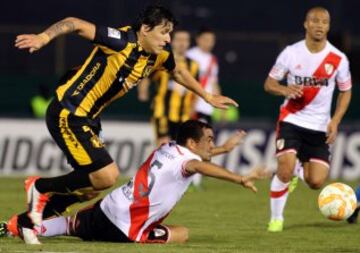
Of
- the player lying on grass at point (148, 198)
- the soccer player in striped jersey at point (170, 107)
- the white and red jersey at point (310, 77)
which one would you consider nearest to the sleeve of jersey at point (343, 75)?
the white and red jersey at point (310, 77)

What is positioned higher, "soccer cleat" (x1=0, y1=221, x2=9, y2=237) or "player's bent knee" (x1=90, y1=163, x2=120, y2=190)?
"player's bent knee" (x1=90, y1=163, x2=120, y2=190)

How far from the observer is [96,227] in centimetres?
1109

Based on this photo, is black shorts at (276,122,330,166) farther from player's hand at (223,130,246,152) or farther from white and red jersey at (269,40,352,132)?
player's hand at (223,130,246,152)

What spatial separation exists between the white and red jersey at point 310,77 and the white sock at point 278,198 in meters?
0.73

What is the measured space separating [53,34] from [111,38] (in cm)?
76

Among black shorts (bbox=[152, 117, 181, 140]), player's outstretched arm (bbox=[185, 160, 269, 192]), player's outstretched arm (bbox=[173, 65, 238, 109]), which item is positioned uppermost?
player's outstretched arm (bbox=[173, 65, 238, 109])

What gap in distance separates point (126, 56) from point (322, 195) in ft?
8.71

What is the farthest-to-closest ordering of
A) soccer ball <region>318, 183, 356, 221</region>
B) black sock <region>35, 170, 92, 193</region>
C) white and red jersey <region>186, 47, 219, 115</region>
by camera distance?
white and red jersey <region>186, 47, 219, 115</region> < soccer ball <region>318, 183, 356, 221</region> < black sock <region>35, 170, 92, 193</region>

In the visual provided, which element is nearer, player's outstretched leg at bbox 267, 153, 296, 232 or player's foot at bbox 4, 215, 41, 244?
player's foot at bbox 4, 215, 41, 244

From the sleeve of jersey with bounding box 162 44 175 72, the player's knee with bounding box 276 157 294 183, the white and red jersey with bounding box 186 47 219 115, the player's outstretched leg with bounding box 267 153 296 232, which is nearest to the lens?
the sleeve of jersey with bounding box 162 44 175 72

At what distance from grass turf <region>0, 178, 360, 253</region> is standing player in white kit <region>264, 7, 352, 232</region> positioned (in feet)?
2.12

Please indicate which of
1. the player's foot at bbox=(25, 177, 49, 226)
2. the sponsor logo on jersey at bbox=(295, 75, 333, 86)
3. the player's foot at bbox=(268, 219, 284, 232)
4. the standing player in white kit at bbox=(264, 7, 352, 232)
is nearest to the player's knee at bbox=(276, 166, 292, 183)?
the standing player in white kit at bbox=(264, 7, 352, 232)

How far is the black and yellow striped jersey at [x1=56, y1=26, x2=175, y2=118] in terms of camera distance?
35.7 ft

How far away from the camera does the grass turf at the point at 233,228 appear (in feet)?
35.1
